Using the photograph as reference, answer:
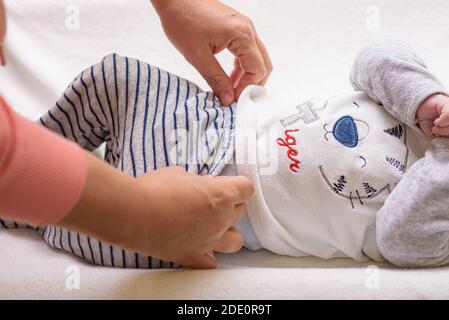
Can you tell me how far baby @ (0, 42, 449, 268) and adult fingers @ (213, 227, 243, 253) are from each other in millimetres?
50

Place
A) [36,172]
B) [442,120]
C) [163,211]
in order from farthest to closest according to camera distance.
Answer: [442,120] < [163,211] < [36,172]

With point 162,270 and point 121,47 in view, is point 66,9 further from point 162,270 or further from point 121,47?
point 162,270

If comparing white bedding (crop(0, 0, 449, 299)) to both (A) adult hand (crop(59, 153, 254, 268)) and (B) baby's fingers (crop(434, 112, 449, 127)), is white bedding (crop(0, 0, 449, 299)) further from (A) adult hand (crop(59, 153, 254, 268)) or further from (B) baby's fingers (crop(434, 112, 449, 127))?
(B) baby's fingers (crop(434, 112, 449, 127))

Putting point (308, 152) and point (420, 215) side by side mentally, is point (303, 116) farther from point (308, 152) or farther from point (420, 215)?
point (420, 215)

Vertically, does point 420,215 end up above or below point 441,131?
below

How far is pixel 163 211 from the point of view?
2.29 feet

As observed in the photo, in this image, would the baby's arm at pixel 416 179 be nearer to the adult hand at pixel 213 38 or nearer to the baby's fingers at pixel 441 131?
the baby's fingers at pixel 441 131

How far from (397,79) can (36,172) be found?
63 centimetres

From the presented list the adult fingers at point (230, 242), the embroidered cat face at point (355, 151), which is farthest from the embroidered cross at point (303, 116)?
the adult fingers at point (230, 242)

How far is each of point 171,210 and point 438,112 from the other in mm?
480

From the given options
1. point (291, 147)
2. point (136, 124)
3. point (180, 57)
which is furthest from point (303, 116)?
point (180, 57)

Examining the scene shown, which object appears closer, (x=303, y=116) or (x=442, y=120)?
(x=442, y=120)

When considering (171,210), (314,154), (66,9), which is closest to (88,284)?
(171,210)

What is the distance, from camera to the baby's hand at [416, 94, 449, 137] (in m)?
0.89
